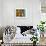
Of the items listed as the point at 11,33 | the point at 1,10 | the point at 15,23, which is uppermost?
the point at 1,10

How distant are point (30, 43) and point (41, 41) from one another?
1.20 ft

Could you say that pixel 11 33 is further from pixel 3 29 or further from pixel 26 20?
pixel 26 20

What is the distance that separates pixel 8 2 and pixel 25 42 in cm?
145

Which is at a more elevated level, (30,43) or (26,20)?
(26,20)

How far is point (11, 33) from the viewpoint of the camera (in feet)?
14.9

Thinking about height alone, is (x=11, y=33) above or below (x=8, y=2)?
below

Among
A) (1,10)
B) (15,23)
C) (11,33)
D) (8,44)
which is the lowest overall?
(8,44)

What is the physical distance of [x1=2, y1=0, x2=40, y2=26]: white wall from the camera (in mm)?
4562

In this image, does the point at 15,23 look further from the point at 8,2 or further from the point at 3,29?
the point at 8,2

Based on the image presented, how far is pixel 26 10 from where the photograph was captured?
180 inches

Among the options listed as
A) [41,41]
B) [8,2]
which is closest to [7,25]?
[8,2]

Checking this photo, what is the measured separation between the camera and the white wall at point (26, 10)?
15.0 ft

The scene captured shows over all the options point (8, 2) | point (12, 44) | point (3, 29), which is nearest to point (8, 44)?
point (12, 44)

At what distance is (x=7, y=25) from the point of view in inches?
180
